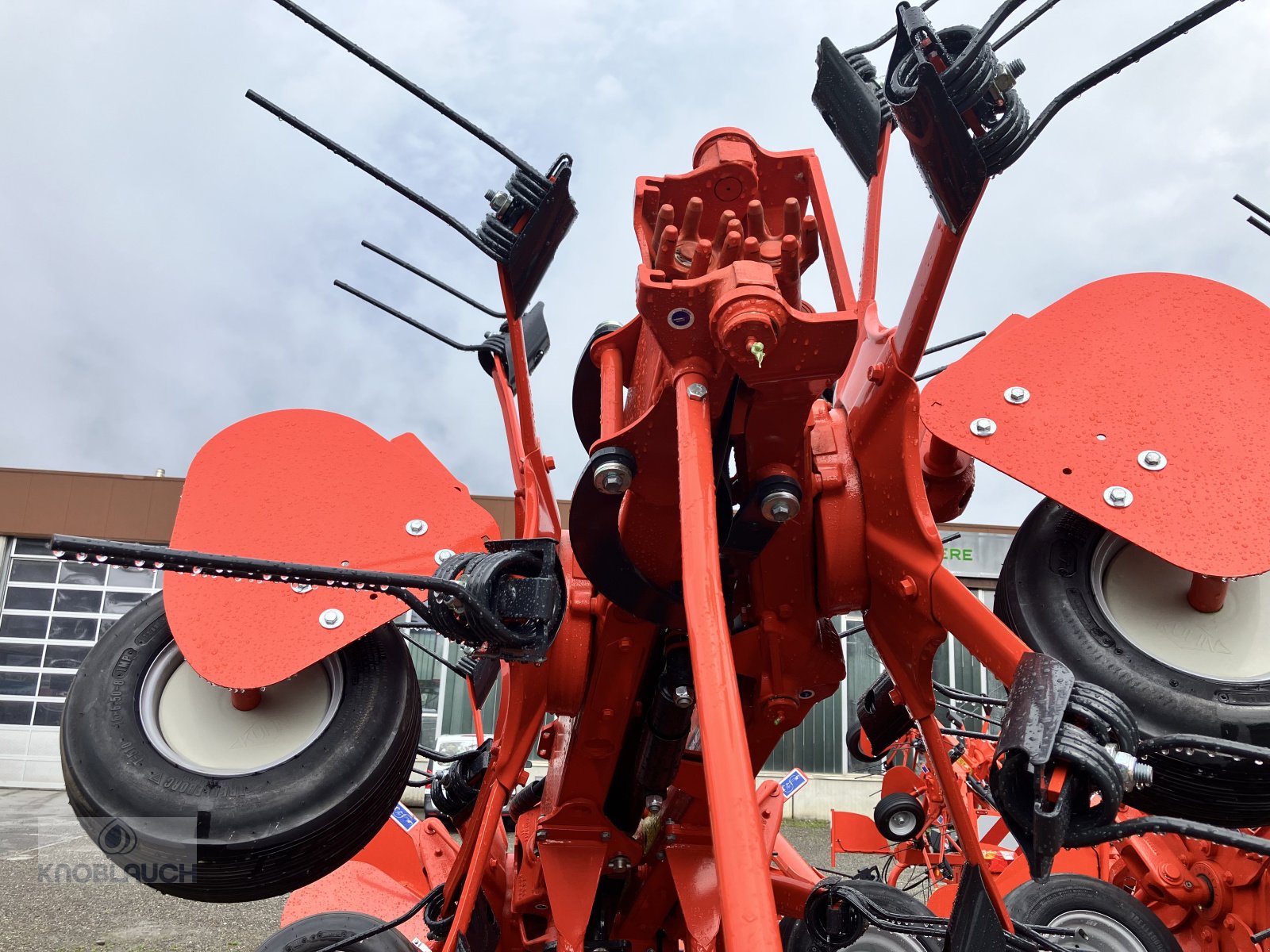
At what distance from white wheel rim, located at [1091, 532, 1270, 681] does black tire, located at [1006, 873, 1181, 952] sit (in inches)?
106

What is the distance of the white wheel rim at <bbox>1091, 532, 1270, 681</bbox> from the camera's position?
1.91m

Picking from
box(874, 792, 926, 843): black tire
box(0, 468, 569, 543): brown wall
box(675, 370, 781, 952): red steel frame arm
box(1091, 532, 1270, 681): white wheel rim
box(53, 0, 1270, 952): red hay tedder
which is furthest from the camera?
box(0, 468, 569, 543): brown wall

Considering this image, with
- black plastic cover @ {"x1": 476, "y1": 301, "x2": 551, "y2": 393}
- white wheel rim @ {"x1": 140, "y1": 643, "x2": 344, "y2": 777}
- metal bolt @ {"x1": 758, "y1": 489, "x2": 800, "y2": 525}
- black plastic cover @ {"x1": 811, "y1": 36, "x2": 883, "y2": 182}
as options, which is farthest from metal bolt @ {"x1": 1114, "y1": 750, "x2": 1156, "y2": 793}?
black plastic cover @ {"x1": 476, "y1": 301, "x2": 551, "y2": 393}

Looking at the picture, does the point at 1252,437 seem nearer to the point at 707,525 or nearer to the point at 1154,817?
the point at 1154,817

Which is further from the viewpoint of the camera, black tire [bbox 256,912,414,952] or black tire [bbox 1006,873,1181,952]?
black tire [bbox 1006,873,1181,952]

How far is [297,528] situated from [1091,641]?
1.94 metres

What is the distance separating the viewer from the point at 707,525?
5.10ft

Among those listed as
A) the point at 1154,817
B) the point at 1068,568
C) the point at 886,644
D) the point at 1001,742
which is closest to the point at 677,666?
the point at 886,644

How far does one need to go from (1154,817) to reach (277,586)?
2006mm

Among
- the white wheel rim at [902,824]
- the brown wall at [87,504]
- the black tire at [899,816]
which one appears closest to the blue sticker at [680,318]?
the black tire at [899,816]

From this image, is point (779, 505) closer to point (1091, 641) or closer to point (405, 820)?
point (1091, 641)

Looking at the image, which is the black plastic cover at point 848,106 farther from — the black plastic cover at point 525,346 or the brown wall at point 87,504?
the brown wall at point 87,504

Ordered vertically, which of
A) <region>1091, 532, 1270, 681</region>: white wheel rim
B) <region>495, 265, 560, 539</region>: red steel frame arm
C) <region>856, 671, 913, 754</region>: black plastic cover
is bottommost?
<region>856, 671, 913, 754</region>: black plastic cover

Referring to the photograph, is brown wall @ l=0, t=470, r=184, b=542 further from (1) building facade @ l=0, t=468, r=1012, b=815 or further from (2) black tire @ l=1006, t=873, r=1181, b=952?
(2) black tire @ l=1006, t=873, r=1181, b=952
